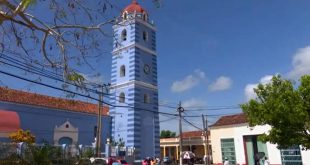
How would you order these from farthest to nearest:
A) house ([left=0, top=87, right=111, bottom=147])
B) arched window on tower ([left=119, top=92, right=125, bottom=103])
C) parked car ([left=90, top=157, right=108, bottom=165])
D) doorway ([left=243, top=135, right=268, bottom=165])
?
arched window on tower ([left=119, top=92, right=125, bottom=103]) → doorway ([left=243, top=135, right=268, bottom=165]) → house ([left=0, top=87, right=111, bottom=147]) → parked car ([left=90, top=157, right=108, bottom=165])

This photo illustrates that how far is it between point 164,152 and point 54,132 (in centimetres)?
2631

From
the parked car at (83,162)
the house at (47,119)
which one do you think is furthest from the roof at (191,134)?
the parked car at (83,162)

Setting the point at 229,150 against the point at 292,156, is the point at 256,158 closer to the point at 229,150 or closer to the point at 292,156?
the point at 292,156

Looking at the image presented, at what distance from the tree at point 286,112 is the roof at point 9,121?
16.6 m

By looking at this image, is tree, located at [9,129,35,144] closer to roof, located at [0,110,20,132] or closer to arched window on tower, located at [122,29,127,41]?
roof, located at [0,110,20,132]

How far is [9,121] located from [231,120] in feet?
62.8

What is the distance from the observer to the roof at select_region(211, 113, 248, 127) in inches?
1202

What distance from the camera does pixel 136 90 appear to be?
31.2m

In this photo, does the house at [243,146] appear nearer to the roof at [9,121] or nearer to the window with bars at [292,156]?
the window with bars at [292,156]

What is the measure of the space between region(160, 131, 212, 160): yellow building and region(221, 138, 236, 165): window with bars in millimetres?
12488

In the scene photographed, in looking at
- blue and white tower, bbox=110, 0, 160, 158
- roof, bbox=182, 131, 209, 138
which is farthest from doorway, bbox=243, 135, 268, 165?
roof, bbox=182, 131, 209, 138

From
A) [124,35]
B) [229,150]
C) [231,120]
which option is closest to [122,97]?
[124,35]

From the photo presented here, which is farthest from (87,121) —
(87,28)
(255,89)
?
(87,28)

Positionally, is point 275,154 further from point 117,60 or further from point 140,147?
point 117,60
